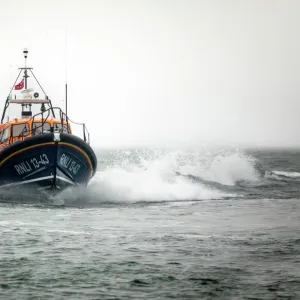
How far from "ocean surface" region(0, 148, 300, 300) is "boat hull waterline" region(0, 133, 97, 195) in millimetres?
523

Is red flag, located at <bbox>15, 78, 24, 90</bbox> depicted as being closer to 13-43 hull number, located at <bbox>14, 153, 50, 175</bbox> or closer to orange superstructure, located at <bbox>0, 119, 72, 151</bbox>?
orange superstructure, located at <bbox>0, 119, 72, 151</bbox>

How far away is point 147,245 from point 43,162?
9000 millimetres

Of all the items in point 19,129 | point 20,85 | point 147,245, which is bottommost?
point 147,245

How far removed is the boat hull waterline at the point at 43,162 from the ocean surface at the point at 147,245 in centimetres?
52

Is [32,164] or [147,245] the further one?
[32,164]

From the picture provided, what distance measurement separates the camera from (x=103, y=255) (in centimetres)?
1255

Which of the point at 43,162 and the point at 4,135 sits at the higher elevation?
the point at 4,135

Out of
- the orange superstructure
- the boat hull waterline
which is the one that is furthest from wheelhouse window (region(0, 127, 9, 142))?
the boat hull waterline

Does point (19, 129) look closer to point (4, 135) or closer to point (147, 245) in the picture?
point (4, 135)

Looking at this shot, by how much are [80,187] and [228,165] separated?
19.2 m

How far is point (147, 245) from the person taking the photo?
13680 millimetres

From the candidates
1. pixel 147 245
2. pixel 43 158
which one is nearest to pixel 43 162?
pixel 43 158

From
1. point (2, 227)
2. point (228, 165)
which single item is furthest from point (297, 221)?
point (228, 165)

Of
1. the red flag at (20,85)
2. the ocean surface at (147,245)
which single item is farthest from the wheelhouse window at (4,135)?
the red flag at (20,85)
